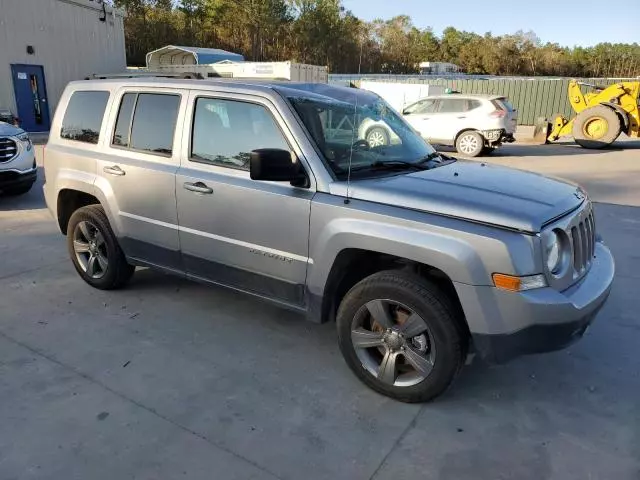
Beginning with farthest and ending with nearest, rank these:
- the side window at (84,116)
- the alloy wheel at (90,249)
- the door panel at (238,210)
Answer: the alloy wheel at (90,249), the side window at (84,116), the door panel at (238,210)

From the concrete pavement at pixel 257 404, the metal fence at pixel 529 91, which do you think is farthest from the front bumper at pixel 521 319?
the metal fence at pixel 529 91

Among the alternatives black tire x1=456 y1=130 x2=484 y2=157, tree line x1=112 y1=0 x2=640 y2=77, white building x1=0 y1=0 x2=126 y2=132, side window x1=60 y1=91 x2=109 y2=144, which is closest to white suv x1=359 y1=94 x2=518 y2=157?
black tire x1=456 y1=130 x2=484 y2=157

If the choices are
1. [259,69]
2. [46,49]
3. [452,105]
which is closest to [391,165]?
[452,105]

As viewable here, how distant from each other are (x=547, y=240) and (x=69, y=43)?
2199 centimetres

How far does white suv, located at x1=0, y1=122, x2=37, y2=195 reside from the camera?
819cm

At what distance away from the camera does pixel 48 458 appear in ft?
9.04

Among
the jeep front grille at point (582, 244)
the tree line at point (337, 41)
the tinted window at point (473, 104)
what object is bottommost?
the jeep front grille at point (582, 244)


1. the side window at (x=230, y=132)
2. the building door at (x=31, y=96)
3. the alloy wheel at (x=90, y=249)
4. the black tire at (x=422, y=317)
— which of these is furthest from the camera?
the building door at (x=31, y=96)

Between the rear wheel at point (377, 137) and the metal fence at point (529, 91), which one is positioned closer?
the rear wheel at point (377, 137)

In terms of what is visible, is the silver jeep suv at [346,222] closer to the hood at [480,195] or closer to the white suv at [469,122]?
the hood at [480,195]

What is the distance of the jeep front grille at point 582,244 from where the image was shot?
3131 millimetres

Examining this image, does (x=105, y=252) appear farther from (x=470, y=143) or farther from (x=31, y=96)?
(x=31, y=96)

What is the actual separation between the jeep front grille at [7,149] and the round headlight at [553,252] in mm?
8159

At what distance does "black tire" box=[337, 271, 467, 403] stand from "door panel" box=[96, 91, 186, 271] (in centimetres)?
162
